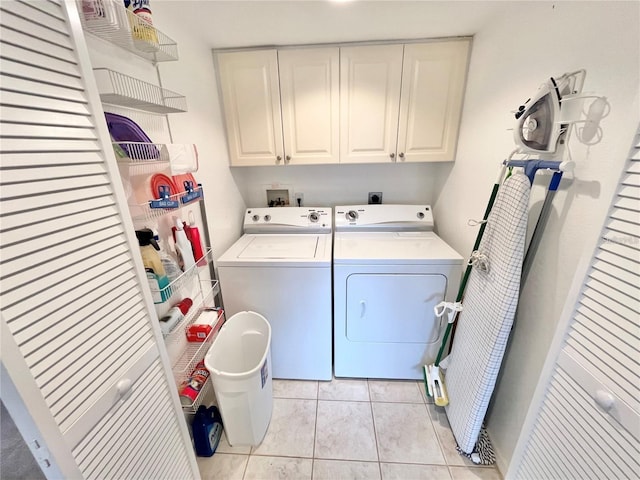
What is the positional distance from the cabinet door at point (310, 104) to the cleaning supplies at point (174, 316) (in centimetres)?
129

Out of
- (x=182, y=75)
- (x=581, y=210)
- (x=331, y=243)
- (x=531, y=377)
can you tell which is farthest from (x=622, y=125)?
(x=182, y=75)

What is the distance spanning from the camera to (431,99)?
73.4 inches

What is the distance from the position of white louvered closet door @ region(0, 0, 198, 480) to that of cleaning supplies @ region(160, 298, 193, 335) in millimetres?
282

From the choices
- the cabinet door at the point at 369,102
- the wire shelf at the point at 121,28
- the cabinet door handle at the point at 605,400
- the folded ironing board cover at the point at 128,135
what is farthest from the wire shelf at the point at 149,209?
the cabinet door handle at the point at 605,400

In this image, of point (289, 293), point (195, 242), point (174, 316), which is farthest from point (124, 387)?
point (289, 293)

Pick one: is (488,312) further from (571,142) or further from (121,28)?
(121,28)

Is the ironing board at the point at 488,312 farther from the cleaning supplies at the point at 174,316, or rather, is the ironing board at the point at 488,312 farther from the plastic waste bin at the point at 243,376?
the cleaning supplies at the point at 174,316

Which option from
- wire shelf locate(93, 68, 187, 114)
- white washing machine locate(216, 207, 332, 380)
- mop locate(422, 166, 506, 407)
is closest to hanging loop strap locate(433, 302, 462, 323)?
mop locate(422, 166, 506, 407)

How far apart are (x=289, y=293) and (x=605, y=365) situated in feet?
4.79

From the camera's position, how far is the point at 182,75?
146 cm

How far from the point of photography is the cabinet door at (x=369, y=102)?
1.79 meters

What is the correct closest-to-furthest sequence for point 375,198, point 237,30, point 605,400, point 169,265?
point 605,400 < point 169,265 < point 237,30 < point 375,198

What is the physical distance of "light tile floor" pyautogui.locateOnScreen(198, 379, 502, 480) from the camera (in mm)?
1456

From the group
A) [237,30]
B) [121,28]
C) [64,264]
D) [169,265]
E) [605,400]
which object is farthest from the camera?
[237,30]
